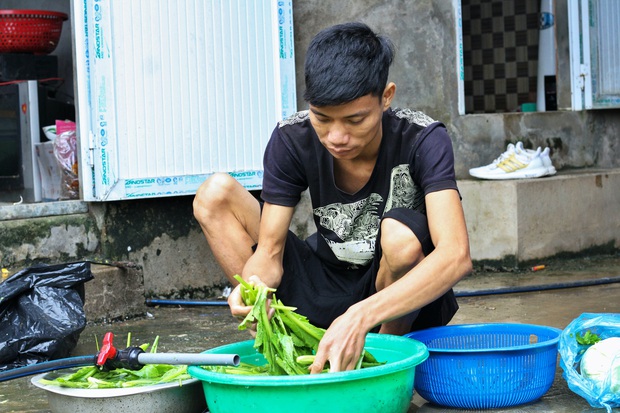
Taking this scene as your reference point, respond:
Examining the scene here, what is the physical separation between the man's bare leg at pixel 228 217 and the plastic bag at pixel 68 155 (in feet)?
7.28

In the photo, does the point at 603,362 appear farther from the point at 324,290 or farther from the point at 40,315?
the point at 40,315

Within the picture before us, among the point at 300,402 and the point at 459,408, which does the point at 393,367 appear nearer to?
the point at 300,402

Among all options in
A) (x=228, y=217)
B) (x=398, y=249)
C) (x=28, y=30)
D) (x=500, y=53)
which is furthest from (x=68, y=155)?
(x=500, y=53)

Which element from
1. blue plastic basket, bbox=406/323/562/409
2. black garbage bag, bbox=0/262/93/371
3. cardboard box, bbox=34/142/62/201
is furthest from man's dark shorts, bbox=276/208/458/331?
cardboard box, bbox=34/142/62/201

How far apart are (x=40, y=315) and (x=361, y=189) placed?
5.03 ft

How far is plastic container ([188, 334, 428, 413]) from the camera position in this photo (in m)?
2.35

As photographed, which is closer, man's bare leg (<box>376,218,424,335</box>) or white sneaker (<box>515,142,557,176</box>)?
man's bare leg (<box>376,218,424,335</box>)

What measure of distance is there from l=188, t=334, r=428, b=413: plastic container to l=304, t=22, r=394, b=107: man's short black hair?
783 millimetres

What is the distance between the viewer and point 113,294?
4.71 m

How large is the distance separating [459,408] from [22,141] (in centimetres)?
387

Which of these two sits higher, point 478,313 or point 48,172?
point 48,172

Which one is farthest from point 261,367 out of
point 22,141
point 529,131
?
point 529,131

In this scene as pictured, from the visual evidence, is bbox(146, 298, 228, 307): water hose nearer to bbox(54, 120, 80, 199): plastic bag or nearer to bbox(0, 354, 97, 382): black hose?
bbox(54, 120, 80, 199): plastic bag

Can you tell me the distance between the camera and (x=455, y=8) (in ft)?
19.6
